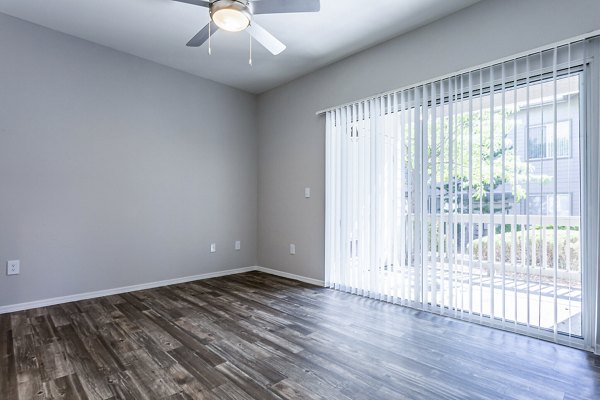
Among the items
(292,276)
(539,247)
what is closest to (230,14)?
(539,247)

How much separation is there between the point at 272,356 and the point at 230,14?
2.30 meters

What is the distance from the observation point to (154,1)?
2.58m

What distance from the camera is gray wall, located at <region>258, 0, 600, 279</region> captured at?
2318 millimetres

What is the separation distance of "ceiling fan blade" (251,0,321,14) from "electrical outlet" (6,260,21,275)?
9.95 feet

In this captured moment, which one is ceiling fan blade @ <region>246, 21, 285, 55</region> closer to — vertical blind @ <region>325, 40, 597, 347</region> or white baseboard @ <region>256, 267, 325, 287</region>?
vertical blind @ <region>325, 40, 597, 347</region>

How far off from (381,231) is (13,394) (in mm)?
2887

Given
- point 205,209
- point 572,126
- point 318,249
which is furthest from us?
point 205,209

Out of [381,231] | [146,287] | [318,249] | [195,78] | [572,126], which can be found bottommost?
[146,287]

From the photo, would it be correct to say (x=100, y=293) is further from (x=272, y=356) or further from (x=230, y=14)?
(x=230, y=14)

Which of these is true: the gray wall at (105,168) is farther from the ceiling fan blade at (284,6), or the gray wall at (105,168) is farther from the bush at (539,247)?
the bush at (539,247)

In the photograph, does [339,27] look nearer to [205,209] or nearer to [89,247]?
[205,209]

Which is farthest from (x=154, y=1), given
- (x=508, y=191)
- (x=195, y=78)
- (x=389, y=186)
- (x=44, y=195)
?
(x=508, y=191)

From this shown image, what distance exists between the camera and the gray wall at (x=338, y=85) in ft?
7.61

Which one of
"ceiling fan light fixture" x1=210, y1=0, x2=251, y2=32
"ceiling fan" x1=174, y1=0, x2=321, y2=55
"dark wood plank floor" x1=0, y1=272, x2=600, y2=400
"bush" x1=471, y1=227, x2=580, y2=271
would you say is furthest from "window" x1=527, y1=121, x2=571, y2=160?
"ceiling fan light fixture" x1=210, y1=0, x2=251, y2=32
